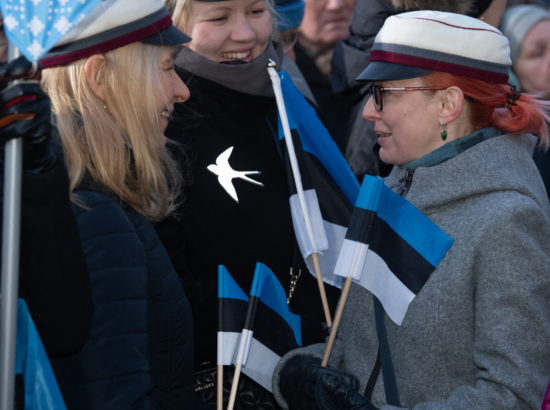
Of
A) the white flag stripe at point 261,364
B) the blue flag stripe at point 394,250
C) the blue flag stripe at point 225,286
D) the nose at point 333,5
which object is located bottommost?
the nose at point 333,5

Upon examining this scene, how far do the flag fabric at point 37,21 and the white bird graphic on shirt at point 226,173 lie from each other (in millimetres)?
1416

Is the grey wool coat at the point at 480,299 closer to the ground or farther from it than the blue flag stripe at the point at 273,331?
farther from it

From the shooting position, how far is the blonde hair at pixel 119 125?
213cm

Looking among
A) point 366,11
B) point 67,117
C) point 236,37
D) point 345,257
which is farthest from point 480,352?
point 366,11

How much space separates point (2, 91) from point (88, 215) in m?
0.46

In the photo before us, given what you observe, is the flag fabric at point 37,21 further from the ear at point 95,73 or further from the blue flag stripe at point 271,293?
the blue flag stripe at point 271,293

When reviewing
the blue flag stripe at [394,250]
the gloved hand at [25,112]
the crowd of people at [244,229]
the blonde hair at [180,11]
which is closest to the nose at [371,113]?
the crowd of people at [244,229]

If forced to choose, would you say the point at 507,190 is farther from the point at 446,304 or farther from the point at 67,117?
the point at 67,117

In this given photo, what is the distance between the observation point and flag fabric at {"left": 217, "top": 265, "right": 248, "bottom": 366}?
250 centimetres

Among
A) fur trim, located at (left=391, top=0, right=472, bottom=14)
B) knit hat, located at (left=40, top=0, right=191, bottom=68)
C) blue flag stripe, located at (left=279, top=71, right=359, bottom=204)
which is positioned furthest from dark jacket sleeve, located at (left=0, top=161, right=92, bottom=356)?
fur trim, located at (left=391, top=0, right=472, bottom=14)

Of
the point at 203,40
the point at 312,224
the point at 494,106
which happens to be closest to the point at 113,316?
the point at 312,224

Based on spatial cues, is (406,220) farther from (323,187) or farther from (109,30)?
(109,30)

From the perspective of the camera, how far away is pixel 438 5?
357 cm

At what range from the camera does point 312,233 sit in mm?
2771
